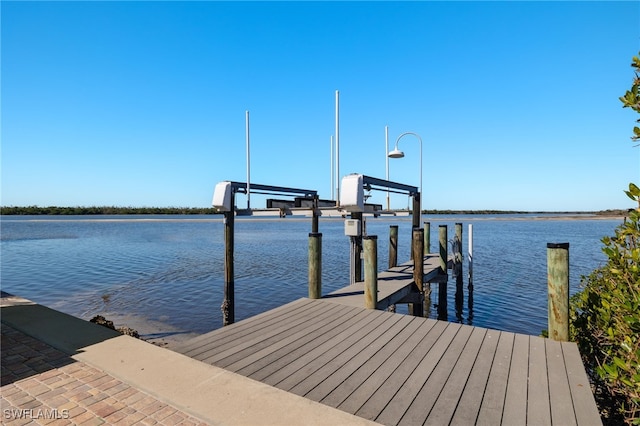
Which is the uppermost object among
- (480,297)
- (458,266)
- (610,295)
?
(610,295)

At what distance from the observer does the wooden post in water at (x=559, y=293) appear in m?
4.85

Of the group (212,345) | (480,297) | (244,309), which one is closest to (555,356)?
(212,345)

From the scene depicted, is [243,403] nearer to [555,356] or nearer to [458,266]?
[555,356]

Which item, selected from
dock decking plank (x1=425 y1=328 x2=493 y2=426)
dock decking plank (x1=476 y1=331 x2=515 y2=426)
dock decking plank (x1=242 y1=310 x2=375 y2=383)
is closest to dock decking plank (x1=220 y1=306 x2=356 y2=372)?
dock decking plank (x1=242 y1=310 x2=375 y2=383)

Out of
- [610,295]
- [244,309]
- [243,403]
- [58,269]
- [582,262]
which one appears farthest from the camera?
[582,262]

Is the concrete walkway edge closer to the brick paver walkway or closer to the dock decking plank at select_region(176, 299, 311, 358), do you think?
the brick paver walkway

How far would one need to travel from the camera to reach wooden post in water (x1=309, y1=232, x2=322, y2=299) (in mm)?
7109

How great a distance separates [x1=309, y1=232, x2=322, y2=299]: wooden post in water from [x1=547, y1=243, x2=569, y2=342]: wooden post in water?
409 centimetres

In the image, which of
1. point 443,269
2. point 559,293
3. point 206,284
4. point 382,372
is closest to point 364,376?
point 382,372

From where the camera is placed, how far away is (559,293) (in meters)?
4.93

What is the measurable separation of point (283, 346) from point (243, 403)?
1.55m

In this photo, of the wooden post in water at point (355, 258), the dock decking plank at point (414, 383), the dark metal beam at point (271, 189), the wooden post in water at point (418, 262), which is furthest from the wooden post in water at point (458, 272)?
the dock decking plank at point (414, 383)

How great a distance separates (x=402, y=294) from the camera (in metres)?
8.49

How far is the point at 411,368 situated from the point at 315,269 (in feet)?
11.7
